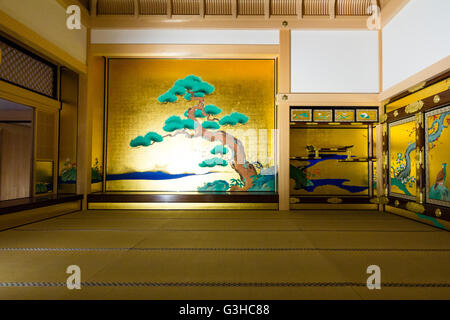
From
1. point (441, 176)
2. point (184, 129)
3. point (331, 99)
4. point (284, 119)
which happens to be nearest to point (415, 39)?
point (331, 99)

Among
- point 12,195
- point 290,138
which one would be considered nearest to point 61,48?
point 12,195

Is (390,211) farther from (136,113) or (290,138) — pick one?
(136,113)

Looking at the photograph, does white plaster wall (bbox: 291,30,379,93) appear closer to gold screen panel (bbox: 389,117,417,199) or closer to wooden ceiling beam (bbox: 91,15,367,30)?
wooden ceiling beam (bbox: 91,15,367,30)

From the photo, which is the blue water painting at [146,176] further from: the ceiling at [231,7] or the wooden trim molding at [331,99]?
the ceiling at [231,7]

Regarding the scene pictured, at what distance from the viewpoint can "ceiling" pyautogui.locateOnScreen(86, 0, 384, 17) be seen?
3.95 m

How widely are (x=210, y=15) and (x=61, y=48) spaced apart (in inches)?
85.8

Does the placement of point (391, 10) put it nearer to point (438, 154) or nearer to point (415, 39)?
point (415, 39)

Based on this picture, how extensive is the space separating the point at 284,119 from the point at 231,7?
1.94 meters

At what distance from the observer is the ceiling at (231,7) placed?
3953 millimetres

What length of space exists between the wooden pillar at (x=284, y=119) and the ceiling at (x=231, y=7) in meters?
0.53

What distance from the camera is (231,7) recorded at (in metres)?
4.00

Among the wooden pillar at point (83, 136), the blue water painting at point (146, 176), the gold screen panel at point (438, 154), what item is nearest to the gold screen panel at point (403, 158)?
the gold screen panel at point (438, 154)

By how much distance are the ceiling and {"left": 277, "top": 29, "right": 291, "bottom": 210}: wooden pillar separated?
534mm

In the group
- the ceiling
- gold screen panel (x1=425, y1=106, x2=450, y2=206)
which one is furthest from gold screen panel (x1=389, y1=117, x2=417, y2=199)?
the ceiling
